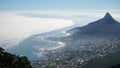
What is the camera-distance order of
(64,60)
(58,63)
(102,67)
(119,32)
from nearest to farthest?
A: (102,67)
(58,63)
(64,60)
(119,32)

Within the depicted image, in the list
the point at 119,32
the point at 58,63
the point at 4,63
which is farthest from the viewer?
the point at 119,32

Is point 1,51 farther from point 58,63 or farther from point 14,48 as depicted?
point 14,48

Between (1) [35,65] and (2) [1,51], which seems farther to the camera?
(1) [35,65]

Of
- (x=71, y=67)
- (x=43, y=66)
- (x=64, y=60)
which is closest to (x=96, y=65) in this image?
(x=71, y=67)

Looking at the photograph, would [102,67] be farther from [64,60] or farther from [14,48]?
[14,48]

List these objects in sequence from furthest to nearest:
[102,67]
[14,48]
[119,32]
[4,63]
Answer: [119,32] < [14,48] < [102,67] < [4,63]

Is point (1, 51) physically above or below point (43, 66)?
above

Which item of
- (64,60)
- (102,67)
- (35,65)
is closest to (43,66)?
(35,65)

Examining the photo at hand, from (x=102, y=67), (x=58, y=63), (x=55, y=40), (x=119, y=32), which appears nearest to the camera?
(x=102, y=67)

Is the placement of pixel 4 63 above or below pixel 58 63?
above
